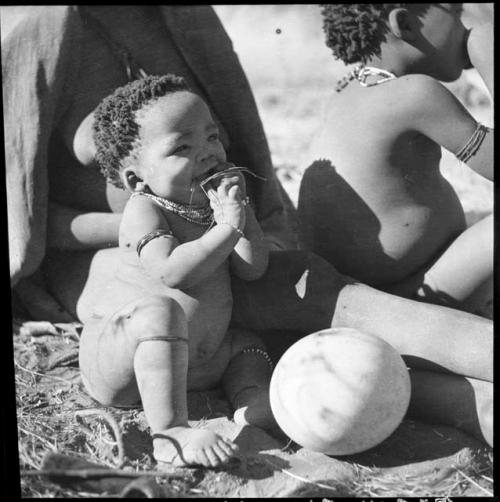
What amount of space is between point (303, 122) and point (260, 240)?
7.33ft

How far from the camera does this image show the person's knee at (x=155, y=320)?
2.36m

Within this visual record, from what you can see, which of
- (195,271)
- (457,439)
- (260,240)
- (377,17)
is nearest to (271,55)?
(377,17)

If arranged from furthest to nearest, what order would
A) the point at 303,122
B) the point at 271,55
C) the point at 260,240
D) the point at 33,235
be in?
the point at 303,122
the point at 271,55
the point at 33,235
the point at 260,240

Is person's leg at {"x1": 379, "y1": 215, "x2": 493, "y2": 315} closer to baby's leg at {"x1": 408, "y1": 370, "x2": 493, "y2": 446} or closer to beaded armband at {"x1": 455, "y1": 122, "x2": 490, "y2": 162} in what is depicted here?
beaded armband at {"x1": 455, "y1": 122, "x2": 490, "y2": 162}

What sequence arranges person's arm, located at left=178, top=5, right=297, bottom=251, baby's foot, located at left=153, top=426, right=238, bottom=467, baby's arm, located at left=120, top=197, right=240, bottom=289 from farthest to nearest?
person's arm, located at left=178, top=5, right=297, bottom=251
baby's arm, located at left=120, top=197, right=240, bottom=289
baby's foot, located at left=153, top=426, right=238, bottom=467

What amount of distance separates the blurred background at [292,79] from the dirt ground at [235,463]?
40.1 inches

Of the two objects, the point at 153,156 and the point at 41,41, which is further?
the point at 41,41

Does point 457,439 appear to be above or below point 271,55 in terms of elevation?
below

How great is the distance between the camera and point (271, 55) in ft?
11.5

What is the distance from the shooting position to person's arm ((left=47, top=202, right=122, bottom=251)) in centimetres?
288

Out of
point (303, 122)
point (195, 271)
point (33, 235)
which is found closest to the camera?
point (195, 271)

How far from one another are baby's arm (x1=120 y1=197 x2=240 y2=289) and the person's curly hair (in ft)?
2.33

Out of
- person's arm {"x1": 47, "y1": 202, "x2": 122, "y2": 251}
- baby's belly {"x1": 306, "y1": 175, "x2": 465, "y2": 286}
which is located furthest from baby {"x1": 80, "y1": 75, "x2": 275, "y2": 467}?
baby's belly {"x1": 306, "y1": 175, "x2": 465, "y2": 286}

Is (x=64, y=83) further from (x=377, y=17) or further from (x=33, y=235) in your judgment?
(x=377, y=17)
